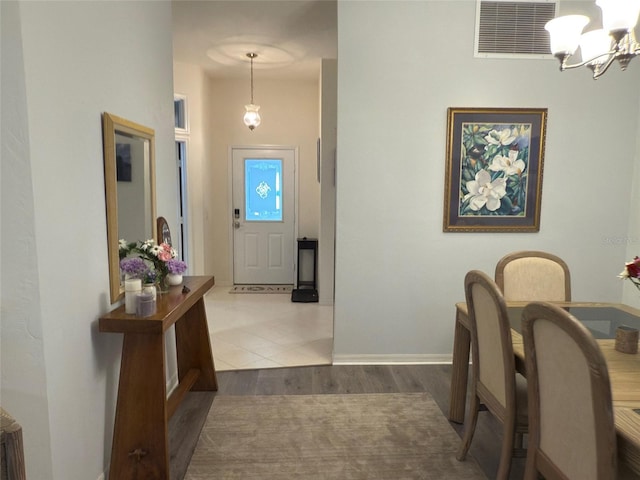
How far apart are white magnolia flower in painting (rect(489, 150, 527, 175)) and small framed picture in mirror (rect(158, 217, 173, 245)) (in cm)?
235

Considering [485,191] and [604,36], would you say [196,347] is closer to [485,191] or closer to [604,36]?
[485,191]

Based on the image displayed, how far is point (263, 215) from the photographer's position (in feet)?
19.5

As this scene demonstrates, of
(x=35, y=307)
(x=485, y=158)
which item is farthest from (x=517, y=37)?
(x=35, y=307)

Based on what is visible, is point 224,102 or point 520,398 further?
point 224,102

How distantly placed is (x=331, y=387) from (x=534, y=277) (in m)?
1.51

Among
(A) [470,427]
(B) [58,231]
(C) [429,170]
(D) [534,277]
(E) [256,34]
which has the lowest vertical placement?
(A) [470,427]

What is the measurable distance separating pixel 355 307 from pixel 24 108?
97.8 inches

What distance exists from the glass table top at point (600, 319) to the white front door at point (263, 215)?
13.2ft

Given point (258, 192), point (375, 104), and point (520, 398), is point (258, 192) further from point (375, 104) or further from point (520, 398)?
point (520, 398)

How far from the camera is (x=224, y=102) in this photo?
5688 mm

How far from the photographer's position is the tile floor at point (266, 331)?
3.42 metres

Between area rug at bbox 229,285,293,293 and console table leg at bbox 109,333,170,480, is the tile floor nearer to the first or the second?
area rug at bbox 229,285,293,293

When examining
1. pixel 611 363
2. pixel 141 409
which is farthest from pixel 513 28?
A: pixel 141 409

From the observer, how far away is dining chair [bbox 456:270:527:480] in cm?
169
